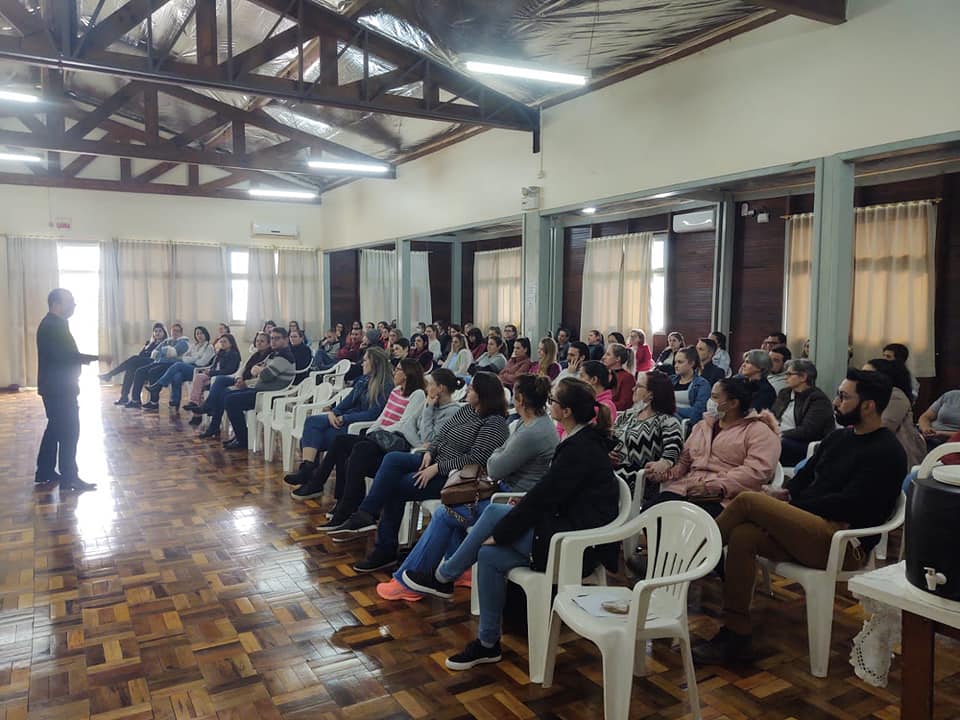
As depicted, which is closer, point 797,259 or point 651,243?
point 797,259

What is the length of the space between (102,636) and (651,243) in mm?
6989

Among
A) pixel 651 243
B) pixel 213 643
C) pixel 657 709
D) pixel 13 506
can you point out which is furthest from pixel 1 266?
pixel 657 709

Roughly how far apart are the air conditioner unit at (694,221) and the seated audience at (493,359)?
2443 millimetres

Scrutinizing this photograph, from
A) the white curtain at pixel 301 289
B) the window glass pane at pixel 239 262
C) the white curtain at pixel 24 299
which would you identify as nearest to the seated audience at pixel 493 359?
the white curtain at pixel 301 289

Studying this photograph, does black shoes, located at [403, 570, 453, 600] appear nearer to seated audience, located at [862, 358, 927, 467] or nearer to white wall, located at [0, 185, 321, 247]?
seated audience, located at [862, 358, 927, 467]

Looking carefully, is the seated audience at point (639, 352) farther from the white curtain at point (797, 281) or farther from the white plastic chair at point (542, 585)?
the white plastic chair at point (542, 585)

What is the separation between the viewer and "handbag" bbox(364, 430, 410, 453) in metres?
3.86

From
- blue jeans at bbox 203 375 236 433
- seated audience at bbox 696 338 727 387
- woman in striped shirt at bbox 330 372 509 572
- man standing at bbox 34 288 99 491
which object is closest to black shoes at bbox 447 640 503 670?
woman in striped shirt at bbox 330 372 509 572

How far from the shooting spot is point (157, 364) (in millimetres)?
8750

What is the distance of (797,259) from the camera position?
6785 mm

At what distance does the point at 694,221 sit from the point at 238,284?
7.95 metres

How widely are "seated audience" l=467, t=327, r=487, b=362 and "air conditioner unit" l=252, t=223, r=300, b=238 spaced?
202 inches

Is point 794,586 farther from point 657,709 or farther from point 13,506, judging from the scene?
point 13,506

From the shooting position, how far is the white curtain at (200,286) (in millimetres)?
11578
